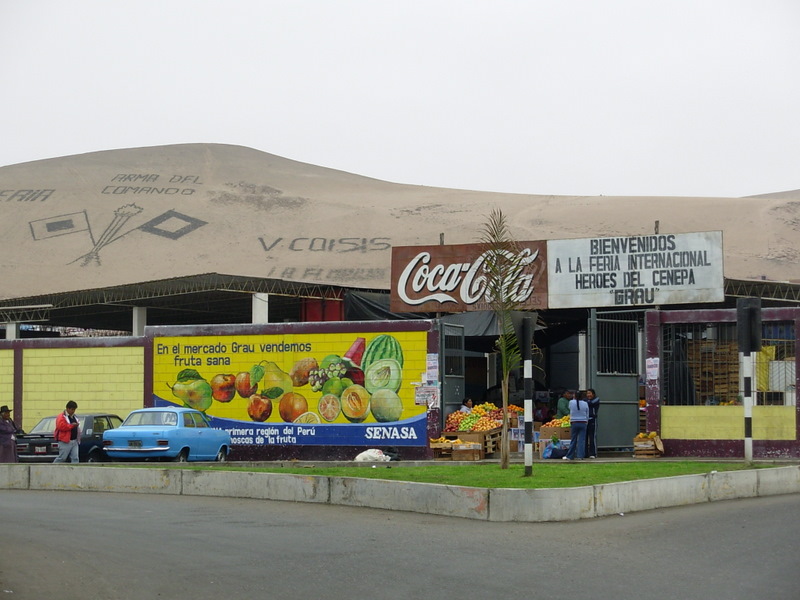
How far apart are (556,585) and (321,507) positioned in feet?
23.6

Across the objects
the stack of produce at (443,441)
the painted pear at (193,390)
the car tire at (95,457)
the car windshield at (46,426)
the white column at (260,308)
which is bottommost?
the car tire at (95,457)

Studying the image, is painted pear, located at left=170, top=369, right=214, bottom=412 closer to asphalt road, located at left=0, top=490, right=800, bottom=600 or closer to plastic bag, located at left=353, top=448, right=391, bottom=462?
plastic bag, located at left=353, top=448, right=391, bottom=462

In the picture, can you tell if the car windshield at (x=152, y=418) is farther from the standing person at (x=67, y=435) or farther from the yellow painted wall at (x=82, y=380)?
the yellow painted wall at (x=82, y=380)

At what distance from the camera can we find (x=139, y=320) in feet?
150

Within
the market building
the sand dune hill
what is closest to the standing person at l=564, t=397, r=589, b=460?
the market building

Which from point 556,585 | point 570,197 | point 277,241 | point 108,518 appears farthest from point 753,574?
point 570,197

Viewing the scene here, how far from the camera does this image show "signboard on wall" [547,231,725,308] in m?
28.6

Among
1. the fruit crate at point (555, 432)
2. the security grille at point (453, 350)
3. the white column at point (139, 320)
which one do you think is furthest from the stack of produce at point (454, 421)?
the white column at point (139, 320)

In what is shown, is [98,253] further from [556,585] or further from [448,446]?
[556,585]

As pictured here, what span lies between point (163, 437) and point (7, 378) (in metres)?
9.87

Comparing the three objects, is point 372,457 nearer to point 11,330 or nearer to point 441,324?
point 441,324

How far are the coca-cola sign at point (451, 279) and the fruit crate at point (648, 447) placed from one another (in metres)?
5.91

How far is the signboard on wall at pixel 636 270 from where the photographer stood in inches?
1126

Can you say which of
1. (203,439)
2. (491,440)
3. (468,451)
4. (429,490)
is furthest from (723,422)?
(429,490)
